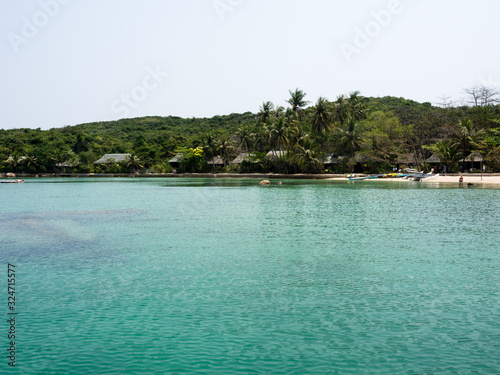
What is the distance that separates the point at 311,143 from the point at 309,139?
1481 mm

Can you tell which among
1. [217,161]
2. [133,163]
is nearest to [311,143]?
[217,161]

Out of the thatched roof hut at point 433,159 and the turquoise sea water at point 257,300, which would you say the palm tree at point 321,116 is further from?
the turquoise sea water at point 257,300

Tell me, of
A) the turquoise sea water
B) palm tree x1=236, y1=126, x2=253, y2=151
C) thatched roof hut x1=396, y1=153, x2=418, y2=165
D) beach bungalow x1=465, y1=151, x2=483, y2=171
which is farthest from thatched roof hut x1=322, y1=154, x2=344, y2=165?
the turquoise sea water

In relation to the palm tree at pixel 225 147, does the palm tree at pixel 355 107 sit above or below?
above

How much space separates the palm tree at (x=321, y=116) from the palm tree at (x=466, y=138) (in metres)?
20.7

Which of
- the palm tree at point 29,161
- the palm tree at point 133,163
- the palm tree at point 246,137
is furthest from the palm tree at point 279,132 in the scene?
the palm tree at point 29,161

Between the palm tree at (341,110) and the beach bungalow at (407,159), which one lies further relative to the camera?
the palm tree at (341,110)

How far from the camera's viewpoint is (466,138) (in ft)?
196

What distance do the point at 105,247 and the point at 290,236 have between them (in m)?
6.71

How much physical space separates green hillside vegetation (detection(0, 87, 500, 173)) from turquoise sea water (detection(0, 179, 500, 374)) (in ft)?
155

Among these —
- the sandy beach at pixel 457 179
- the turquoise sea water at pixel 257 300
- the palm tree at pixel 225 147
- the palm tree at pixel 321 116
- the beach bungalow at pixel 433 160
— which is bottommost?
the turquoise sea water at pixel 257 300

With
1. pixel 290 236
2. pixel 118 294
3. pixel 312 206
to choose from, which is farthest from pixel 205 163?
pixel 118 294

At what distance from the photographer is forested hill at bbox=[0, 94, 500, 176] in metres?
66.3

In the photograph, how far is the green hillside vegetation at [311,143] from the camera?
213ft
